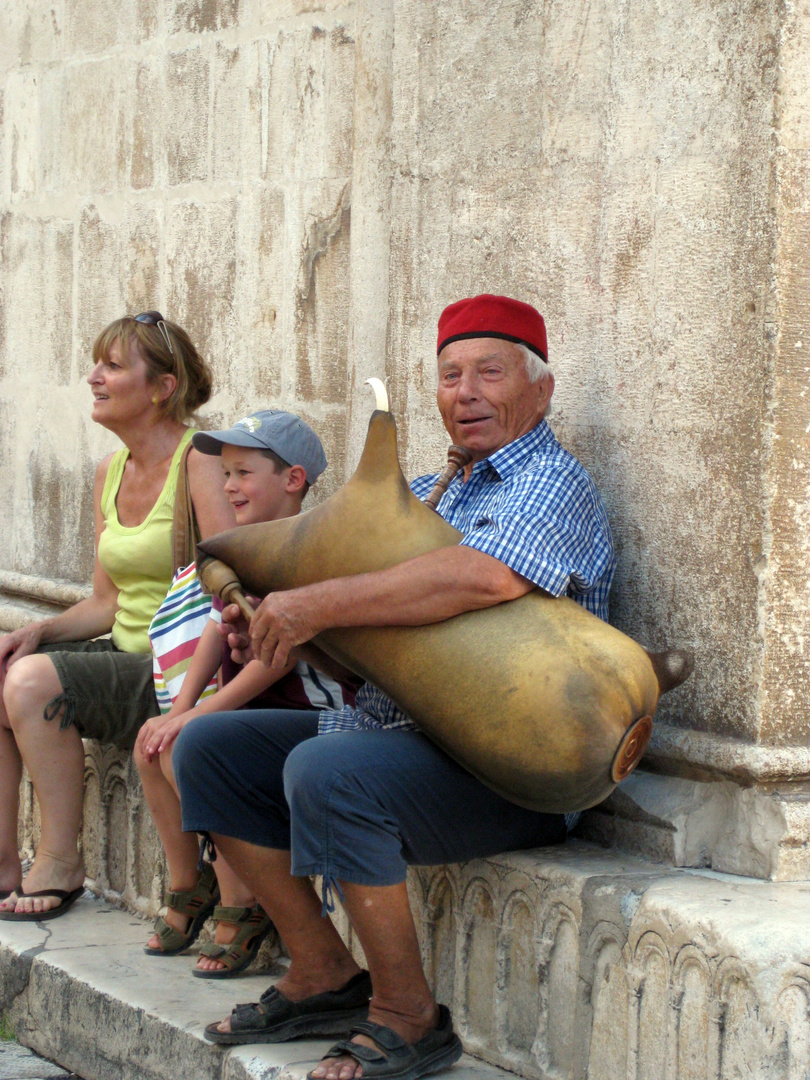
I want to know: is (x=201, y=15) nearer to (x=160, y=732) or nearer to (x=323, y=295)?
(x=323, y=295)

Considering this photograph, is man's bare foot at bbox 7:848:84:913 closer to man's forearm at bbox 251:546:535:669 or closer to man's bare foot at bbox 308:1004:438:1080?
man's bare foot at bbox 308:1004:438:1080

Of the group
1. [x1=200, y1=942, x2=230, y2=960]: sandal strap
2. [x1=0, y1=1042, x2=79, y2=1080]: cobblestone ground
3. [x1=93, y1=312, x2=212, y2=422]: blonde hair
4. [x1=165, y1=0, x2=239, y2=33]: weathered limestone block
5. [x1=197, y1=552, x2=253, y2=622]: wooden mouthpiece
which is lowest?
[x1=0, y1=1042, x2=79, y2=1080]: cobblestone ground

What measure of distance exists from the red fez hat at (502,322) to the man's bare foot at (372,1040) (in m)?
1.34

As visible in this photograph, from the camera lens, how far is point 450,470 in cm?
297

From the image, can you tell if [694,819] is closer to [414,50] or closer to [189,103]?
[414,50]

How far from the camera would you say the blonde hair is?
4.21m

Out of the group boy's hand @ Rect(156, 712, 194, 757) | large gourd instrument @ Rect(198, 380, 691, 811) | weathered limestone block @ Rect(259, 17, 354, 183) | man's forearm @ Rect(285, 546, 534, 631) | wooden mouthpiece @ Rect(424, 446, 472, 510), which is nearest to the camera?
large gourd instrument @ Rect(198, 380, 691, 811)

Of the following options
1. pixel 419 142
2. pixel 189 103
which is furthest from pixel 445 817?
pixel 189 103

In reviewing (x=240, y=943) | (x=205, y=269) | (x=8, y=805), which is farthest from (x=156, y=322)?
(x=240, y=943)

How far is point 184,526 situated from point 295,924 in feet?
4.40

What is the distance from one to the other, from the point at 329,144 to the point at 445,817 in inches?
86.6

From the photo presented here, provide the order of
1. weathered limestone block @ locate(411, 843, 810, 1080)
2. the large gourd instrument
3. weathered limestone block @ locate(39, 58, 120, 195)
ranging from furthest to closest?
weathered limestone block @ locate(39, 58, 120, 195) < the large gourd instrument < weathered limestone block @ locate(411, 843, 810, 1080)

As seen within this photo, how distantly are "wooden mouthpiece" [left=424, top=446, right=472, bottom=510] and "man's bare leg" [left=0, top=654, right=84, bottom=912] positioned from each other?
1547 millimetres

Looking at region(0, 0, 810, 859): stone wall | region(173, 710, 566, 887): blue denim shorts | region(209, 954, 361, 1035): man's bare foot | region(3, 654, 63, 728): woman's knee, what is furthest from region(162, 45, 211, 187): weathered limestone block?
region(209, 954, 361, 1035): man's bare foot
